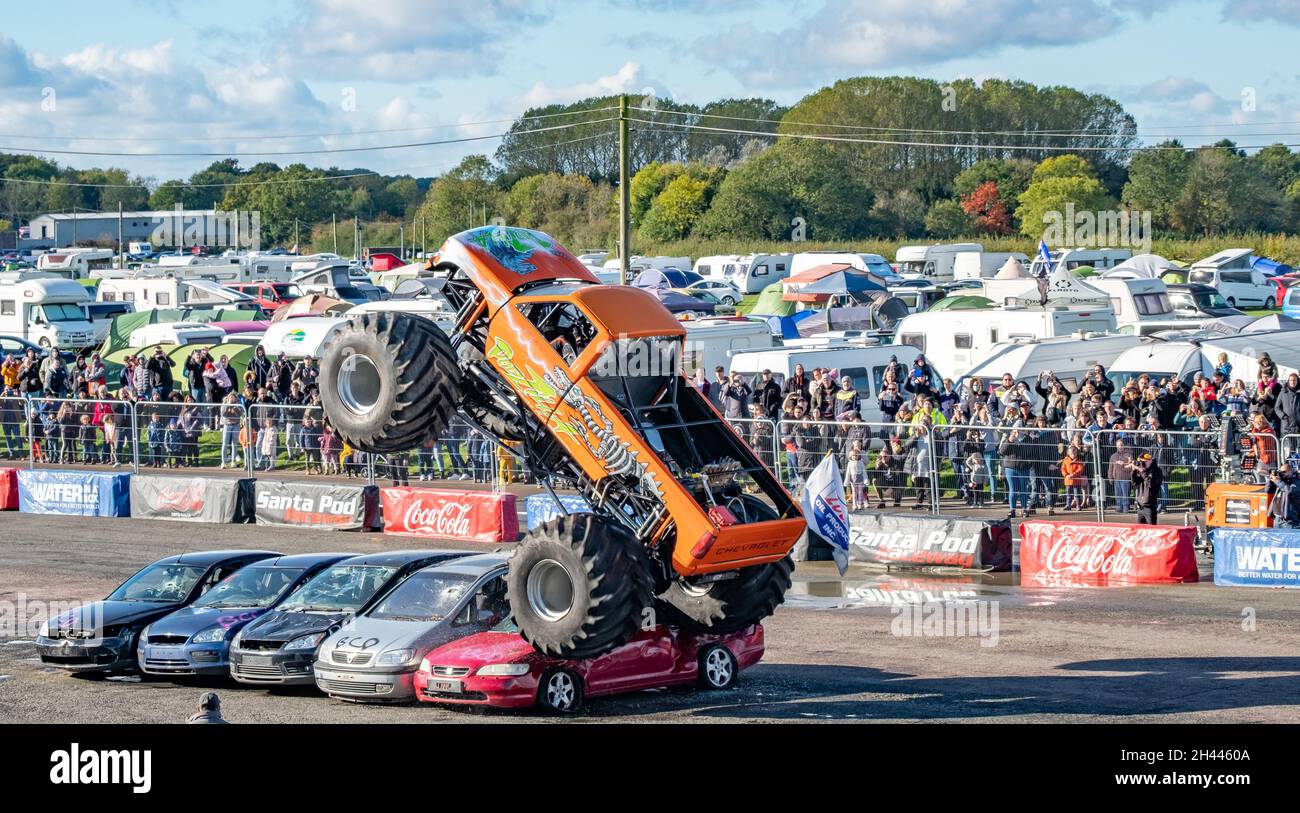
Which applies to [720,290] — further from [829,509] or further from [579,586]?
[579,586]

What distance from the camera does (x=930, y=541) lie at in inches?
922

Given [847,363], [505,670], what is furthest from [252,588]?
[847,363]

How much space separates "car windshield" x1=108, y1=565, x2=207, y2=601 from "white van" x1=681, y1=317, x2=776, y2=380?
54.0 ft

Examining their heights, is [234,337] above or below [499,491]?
above

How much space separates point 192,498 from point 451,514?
18.9 ft

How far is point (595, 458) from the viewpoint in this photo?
14016 millimetres

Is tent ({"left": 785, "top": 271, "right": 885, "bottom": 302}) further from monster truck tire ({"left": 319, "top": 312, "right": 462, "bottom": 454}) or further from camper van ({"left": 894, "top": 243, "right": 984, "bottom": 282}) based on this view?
monster truck tire ({"left": 319, "top": 312, "right": 462, "bottom": 454})

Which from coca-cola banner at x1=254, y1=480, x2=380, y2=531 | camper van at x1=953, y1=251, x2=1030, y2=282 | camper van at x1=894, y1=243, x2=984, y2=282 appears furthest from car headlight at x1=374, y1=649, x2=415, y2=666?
camper van at x1=894, y1=243, x2=984, y2=282

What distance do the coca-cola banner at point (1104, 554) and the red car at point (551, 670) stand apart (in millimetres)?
7931

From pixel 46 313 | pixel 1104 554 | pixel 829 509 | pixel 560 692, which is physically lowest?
pixel 560 692

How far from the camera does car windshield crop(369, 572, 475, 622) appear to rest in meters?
15.8

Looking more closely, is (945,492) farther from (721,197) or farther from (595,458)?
(721,197)

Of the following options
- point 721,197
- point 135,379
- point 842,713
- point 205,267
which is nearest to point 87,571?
point 135,379

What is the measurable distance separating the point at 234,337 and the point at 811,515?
26.6 metres
